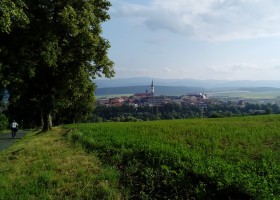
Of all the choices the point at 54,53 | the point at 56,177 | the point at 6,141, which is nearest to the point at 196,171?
the point at 56,177

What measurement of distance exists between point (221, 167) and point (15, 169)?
8.28 meters

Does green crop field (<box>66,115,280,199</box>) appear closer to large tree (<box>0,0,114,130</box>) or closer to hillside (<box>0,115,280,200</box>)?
hillside (<box>0,115,280,200</box>)

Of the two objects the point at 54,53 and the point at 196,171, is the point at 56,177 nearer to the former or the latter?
the point at 196,171

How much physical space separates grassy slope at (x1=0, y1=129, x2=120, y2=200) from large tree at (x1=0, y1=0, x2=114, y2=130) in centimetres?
1290

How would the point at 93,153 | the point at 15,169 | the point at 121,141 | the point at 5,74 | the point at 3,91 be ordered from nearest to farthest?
the point at 15,169, the point at 93,153, the point at 121,141, the point at 5,74, the point at 3,91

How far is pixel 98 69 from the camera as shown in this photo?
115ft

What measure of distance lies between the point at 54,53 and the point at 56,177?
17.8m

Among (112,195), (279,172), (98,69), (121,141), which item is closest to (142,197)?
(112,195)


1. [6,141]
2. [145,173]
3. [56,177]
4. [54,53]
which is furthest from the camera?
[6,141]

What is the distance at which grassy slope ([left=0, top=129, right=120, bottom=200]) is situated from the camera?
10930mm

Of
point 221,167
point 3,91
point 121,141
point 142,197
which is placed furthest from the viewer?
point 3,91

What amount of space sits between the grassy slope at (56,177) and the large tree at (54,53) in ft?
42.3

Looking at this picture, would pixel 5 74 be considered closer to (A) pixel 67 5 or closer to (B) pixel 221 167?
(A) pixel 67 5

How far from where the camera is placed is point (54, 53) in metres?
29.0
